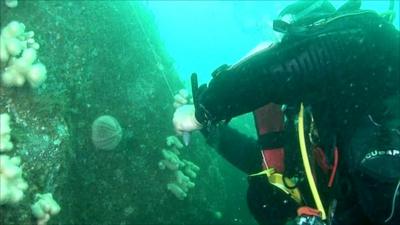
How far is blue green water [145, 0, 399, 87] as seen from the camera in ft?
105

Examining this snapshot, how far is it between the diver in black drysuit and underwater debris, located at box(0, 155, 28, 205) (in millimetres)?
1520

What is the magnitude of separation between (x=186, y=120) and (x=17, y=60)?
1550 millimetres

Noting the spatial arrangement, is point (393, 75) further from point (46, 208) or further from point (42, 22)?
point (42, 22)

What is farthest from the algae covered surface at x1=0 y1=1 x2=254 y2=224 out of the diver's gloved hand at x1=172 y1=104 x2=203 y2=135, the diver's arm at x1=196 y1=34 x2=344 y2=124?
the diver's arm at x1=196 y1=34 x2=344 y2=124

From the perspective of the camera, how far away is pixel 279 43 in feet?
9.23

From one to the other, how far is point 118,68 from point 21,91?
5.12 ft

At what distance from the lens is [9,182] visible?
2.89 meters

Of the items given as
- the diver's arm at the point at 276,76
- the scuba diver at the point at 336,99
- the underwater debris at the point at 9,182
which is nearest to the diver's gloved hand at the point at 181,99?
the scuba diver at the point at 336,99

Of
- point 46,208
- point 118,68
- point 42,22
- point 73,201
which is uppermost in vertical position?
point 42,22

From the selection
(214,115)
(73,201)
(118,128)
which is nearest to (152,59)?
(118,128)

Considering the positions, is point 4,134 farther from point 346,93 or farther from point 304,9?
point 304,9

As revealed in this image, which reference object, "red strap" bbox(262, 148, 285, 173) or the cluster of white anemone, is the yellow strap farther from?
the cluster of white anemone

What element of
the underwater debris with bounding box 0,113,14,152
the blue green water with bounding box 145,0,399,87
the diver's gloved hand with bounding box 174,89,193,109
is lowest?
the blue green water with bounding box 145,0,399,87

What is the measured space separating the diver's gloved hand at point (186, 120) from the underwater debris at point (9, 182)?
1.45m
